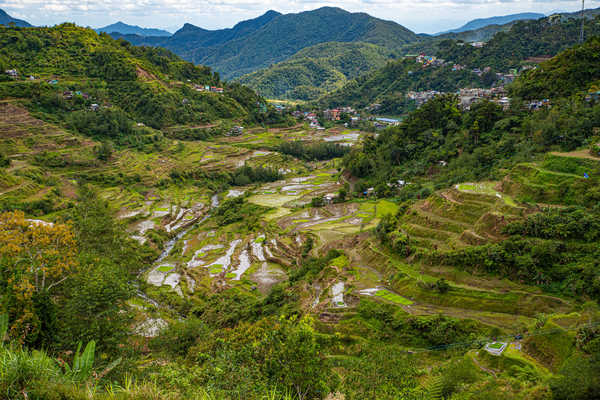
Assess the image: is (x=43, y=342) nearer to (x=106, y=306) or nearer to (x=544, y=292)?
(x=106, y=306)

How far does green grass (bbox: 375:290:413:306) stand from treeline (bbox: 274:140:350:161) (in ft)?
175

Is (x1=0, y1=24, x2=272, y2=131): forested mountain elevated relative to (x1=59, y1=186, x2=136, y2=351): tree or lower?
elevated

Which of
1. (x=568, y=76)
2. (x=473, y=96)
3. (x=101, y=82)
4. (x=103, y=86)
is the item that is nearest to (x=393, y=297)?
(x=568, y=76)

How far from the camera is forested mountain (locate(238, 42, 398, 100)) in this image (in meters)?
150

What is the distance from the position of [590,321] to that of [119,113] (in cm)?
6804

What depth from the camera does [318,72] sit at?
545ft

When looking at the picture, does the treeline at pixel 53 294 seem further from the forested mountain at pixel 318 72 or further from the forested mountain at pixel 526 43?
the forested mountain at pixel 318 72

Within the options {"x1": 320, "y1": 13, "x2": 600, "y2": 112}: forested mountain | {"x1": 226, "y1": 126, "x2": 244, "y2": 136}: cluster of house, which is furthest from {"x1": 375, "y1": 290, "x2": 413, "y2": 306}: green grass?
{"x1": 320, "y1": 13, "x2": 600, "y2": 112}: forested mountain

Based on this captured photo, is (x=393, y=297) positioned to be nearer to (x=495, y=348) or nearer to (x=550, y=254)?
(x=495, y=348)

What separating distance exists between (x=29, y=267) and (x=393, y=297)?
16.5 metres

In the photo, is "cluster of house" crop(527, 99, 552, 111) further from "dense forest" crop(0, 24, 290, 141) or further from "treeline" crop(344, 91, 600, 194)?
"dense forest" crop(0, 24, 290, 141)

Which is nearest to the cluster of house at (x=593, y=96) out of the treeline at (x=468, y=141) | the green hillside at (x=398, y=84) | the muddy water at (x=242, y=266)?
the treeline at (x=468, y=141)

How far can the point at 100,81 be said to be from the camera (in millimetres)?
68375

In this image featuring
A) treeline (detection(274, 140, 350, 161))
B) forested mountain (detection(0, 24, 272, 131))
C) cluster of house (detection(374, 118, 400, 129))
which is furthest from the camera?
cluster of house (detection(374, 118, 400, 129))
